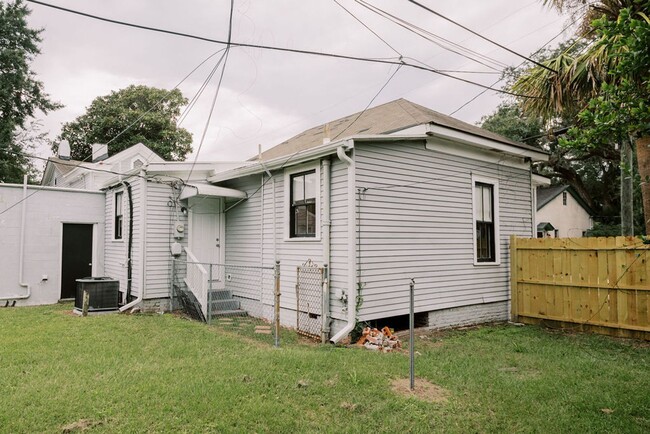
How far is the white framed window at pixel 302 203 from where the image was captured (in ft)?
24.7

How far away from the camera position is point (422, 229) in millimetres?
7793

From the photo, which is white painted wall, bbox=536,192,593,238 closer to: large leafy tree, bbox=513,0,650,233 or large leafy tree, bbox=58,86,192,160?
large leafy tree, bbox=513,0,650,233

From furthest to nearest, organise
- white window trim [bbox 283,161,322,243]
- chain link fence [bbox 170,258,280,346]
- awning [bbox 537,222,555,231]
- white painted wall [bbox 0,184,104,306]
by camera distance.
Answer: awning [bbox 537,222,555,231] → white painted wall [bbox 0,184,104,306] → chain link fence [bbox 170,258,280,346] → white window trim [bbox 283,161,322,243]

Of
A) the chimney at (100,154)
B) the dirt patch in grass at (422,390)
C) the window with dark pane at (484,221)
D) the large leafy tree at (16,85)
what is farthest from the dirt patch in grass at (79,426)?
the large leafy tree at (16,85)

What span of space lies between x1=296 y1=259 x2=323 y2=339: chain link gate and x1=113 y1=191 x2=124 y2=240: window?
20.0 feet

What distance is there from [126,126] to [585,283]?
3038 centimetres

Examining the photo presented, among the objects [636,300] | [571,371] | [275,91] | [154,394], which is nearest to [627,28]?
[571,371]

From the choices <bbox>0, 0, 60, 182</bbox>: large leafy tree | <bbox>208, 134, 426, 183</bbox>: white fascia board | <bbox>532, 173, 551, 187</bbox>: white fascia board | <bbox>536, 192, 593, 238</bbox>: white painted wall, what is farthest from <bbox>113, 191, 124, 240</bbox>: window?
<bbox>536, 192, 593, 238</bbox>: white painted wall

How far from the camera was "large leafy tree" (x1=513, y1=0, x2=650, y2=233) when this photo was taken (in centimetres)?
318

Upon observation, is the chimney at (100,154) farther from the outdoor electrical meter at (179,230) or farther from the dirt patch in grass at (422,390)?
the dirt patch in grass at (422,390)

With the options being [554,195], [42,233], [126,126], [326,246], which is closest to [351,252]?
[326,246]

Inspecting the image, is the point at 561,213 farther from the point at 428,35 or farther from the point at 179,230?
the point at 179,230

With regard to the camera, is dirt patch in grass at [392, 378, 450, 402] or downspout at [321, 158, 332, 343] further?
downspout at [321, 158, 332, 343]

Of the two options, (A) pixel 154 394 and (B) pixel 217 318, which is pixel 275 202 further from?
(A) pixel 154 394
